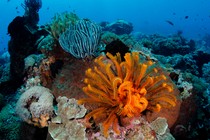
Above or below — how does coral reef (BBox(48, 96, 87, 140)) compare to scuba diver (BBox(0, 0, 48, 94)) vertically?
above

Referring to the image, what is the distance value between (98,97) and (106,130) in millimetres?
496

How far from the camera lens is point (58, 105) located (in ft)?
13.2

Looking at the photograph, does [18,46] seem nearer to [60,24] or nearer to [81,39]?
[60,24]

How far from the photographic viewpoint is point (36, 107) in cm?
408

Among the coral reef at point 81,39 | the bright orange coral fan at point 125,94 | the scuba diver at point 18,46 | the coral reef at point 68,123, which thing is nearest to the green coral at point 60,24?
the coral reef at point 81,39

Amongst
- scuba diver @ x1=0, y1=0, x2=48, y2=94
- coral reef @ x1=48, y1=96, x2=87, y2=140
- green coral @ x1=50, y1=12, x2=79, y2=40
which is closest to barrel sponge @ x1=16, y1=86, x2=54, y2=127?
coral reef @ x1=48, y1=96, x2=87, y2=140

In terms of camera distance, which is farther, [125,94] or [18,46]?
[18,46]

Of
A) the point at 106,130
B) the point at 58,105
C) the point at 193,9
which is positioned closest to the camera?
the point at 106,130

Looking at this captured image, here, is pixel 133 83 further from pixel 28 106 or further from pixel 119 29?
pixel 119 29

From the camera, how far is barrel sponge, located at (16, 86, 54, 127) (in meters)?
4.07

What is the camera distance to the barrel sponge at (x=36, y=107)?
4.07m

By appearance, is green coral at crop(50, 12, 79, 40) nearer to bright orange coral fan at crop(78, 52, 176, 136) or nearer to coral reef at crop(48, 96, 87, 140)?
coral reef at crop(48, 96, 87, 140)

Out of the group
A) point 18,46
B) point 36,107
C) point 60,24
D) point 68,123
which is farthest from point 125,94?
point 18,46

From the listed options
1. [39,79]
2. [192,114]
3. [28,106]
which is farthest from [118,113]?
[39,79]
